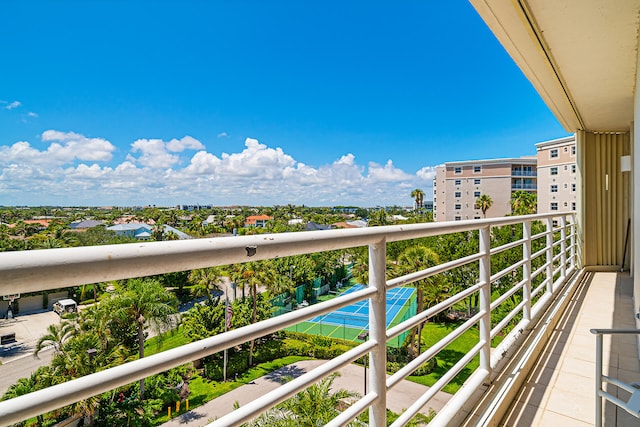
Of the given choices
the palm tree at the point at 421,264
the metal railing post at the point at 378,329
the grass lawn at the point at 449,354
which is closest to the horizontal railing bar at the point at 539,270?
the metal railing post at the point at 378,329

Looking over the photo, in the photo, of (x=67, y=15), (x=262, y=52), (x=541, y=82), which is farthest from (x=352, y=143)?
(x=541, y=82)

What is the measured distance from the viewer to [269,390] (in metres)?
10.8

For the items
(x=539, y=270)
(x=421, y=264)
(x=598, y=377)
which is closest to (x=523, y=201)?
(x=421, y=264)

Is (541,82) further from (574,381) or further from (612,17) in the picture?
(574,381)

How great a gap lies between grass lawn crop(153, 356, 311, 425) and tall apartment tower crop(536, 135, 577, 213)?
2819cm

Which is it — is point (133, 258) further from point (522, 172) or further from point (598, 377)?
Answer: point (522, 172)

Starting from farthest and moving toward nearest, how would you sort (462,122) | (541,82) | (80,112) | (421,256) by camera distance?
(80,112) < (462,122) < (421,256) < (541,82)

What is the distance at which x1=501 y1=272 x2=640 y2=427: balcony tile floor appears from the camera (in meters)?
1.62

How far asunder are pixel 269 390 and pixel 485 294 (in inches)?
433

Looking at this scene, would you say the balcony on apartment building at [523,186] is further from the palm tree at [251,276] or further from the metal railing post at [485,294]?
the metal railing post at [485,294]

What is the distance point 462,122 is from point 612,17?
70443 millimetres

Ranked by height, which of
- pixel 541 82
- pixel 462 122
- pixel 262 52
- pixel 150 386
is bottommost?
pixel 150 386

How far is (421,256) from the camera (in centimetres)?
1573

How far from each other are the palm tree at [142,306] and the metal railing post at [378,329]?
11486 millimetres
